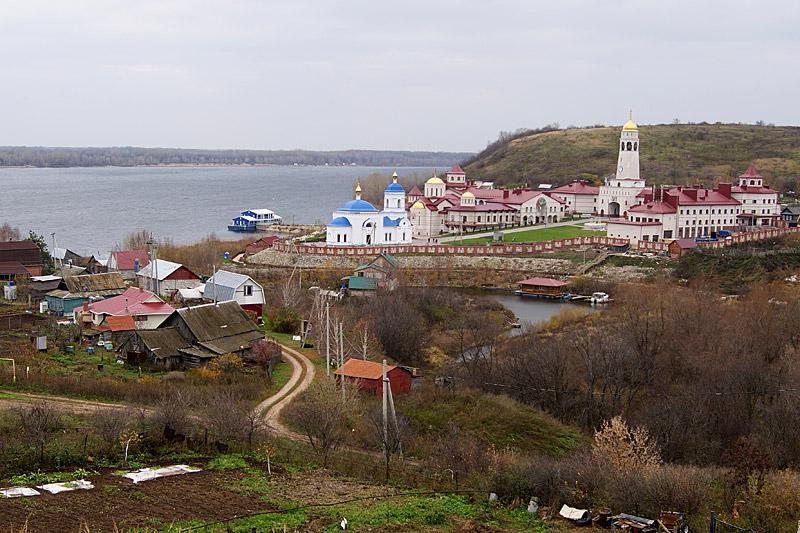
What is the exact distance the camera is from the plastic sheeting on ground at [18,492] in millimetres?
12141

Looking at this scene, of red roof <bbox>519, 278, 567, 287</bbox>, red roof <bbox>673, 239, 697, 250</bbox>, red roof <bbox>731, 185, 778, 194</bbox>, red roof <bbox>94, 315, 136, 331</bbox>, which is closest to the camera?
red roof <bbox>94, 315, 136, 331</bbox>

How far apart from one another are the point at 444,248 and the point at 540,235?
6970 millimetres

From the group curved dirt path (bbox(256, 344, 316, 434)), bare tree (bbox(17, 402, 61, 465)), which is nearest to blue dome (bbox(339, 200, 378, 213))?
curved dirt path (bbox(256, 344, 316, 434))

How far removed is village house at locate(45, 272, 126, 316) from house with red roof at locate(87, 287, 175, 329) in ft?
7.84

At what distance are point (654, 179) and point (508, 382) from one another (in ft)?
180

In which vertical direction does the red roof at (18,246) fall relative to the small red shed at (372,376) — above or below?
above

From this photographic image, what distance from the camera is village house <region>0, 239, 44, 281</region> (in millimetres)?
33781

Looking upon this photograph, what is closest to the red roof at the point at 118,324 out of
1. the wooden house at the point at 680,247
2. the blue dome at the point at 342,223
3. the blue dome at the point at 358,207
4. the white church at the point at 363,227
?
the white church at the point at 363,227

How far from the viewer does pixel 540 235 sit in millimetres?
50438

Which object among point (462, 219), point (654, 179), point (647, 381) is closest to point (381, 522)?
point (647, 381)

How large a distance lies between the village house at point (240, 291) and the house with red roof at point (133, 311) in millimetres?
3204

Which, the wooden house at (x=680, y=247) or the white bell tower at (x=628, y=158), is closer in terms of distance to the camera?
the wooden house at (x=680, y=247)

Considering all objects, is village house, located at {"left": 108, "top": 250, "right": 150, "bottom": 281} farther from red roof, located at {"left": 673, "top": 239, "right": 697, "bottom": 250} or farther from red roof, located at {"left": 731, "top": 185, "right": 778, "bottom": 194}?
red roof, located at {"left": 731, "top": 185, "right": 778, "bottom": 194}

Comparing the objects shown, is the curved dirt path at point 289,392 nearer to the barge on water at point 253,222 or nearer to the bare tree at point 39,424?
the bare tree at point 39,424
